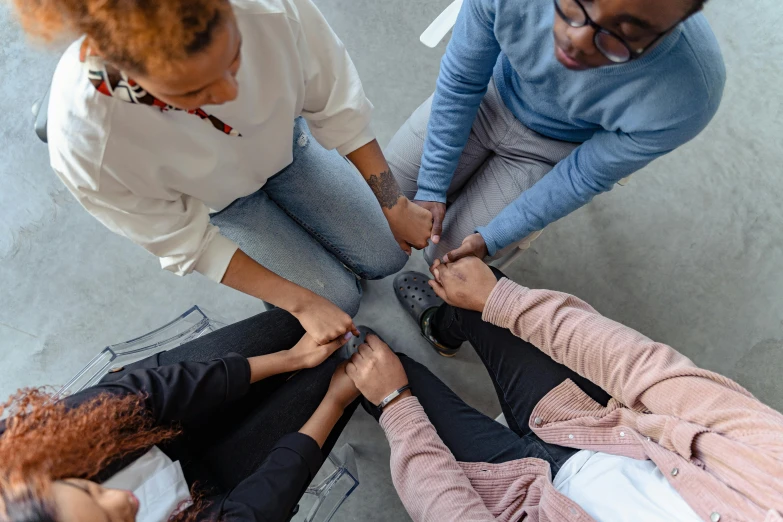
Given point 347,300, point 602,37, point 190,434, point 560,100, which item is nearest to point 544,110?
point 560,100

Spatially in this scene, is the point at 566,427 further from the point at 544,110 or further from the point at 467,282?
the point at 544,110

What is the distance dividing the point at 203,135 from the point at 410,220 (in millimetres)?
512

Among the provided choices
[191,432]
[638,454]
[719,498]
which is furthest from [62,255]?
[719,498]

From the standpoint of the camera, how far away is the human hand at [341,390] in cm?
108

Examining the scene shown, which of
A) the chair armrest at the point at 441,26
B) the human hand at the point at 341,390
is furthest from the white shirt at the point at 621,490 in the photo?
the chair armrest at the point at 441,26

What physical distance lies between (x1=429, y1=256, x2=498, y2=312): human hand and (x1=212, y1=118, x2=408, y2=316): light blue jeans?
20 centimetres

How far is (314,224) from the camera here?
118cm

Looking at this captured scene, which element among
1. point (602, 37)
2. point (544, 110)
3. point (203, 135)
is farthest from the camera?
point (544, 110)

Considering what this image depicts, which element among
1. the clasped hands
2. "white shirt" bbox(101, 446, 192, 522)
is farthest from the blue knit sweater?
"white shirt" bbox(101, 446, 192, 522)

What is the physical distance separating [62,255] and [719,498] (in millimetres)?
1737

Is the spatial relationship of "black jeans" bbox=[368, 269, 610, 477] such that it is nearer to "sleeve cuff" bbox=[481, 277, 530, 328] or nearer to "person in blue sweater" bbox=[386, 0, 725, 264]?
"sleeve cuff" bbox=[481, 277, 530, 328]

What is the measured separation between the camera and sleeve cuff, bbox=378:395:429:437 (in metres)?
1.00

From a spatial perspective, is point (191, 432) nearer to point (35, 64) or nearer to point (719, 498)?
point (719, 498)

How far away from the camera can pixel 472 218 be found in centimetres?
121
